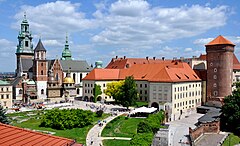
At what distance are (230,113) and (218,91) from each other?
642 inches

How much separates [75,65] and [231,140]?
5449cm

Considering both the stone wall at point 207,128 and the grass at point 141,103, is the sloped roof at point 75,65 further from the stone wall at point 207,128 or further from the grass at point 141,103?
the stone wall at point 207,128

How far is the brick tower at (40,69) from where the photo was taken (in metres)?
67.8

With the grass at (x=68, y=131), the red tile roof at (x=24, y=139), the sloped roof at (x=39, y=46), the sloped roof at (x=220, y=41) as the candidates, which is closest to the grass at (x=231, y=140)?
the grass at (x=68, y=131)

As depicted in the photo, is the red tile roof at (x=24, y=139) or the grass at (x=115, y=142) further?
the grass at (x=115, y=142)

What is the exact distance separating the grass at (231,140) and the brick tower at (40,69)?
4488 cm

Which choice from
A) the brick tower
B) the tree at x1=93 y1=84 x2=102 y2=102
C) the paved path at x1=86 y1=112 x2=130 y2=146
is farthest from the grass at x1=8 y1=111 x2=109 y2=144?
the brick tower

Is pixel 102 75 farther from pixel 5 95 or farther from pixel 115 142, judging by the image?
pixel 115 142

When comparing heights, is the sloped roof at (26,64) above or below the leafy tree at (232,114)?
above

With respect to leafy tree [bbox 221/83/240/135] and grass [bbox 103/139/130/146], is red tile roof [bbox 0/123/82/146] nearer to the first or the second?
grass [bbox 103/139/130/146]

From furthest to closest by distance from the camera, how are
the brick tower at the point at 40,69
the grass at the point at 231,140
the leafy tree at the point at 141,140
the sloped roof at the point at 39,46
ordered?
1. the sloped roof at the point at 39,46
2. the brick tower at the point at 40,69
3. the grass at the point at 231,140
4. the leafy tree at the point at 141,140

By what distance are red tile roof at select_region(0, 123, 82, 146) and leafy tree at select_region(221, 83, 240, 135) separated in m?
35.7

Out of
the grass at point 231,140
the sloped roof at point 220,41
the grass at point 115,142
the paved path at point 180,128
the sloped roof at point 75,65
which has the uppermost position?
the sloped roof at point 220,41

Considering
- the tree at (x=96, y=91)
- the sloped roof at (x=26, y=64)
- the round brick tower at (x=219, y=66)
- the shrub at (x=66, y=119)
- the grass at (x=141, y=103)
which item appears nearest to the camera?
the shrub at (x=66, y=119)
